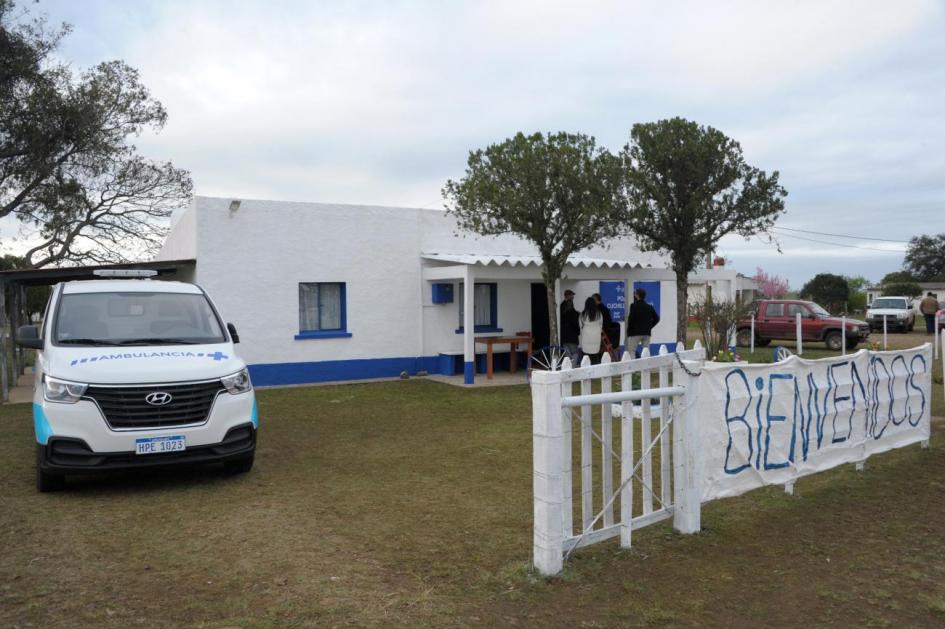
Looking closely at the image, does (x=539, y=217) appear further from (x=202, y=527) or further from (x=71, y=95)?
(x=71, y=95)

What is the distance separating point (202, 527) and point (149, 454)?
3.74ft

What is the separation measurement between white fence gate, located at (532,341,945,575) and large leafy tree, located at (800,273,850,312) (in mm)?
41328

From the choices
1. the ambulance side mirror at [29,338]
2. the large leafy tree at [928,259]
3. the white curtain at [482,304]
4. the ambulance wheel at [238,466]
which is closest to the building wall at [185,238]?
the white curtain at [482,304]

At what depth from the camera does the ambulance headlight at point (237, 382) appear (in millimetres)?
7008

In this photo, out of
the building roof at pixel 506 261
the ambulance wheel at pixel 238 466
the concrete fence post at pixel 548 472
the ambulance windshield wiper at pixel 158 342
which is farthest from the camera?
the building roof at pixel 506 261

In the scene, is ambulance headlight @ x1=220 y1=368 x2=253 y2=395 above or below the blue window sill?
below

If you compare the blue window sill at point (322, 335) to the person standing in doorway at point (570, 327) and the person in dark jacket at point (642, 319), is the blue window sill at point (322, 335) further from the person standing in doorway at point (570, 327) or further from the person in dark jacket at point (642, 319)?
the person in dark jacket at point (642, 319)

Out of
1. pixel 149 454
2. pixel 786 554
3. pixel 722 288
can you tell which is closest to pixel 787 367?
pixel 786 554

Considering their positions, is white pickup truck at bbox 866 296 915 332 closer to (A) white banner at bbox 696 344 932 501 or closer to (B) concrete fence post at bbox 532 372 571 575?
(A) white banner at bbox 696 344 932 501

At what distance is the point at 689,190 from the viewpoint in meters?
16.3

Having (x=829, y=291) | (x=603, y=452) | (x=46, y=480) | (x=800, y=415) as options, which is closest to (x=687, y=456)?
(x=603, y=452)

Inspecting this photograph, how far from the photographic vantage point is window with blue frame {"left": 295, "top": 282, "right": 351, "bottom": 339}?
15.6 meters

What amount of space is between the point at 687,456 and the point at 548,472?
1340mm

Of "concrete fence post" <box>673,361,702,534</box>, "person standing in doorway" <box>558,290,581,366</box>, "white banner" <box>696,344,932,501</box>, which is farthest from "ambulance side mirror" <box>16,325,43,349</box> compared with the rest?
"person standing in doorway" <box>558,290,581,366</box>
